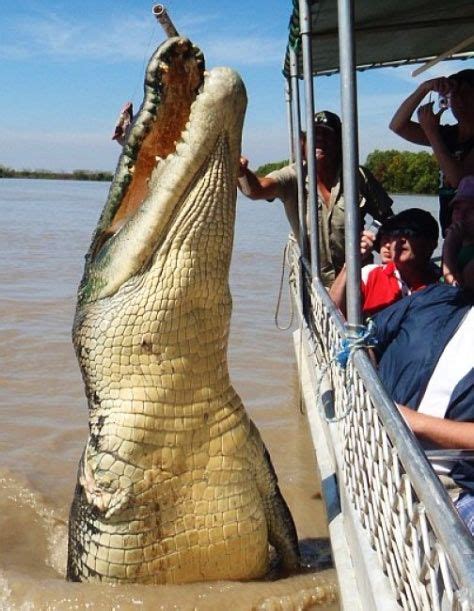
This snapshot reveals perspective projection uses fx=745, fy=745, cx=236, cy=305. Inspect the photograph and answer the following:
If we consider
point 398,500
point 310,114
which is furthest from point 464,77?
point 398,500

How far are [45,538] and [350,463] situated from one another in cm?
184

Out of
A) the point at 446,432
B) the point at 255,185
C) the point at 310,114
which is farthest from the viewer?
the point at 255,185

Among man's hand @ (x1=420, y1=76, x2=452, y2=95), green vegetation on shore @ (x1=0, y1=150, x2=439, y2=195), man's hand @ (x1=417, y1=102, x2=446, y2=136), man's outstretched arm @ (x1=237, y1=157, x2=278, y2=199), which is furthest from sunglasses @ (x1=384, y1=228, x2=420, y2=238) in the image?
green vegetation on shore @ (x1=0, y1=150, x2=439, y2=195)

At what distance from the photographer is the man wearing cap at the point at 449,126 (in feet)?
11.9

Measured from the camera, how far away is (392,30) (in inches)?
190

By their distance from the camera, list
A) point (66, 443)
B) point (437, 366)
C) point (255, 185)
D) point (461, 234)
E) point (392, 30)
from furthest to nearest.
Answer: point (66, 443)
point (392, 30)
point (255, 185)
point (461, 234)
point (437, 366)

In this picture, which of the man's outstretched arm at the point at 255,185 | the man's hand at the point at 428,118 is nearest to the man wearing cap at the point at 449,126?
the man's hand at the point at 428,118

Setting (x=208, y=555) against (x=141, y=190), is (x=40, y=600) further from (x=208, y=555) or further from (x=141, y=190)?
(x=141, y=190)

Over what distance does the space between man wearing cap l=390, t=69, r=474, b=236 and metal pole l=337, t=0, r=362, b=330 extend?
159 centimetres

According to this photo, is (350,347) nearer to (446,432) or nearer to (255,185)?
(446,432)

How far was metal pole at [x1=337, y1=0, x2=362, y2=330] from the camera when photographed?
2.12 metres

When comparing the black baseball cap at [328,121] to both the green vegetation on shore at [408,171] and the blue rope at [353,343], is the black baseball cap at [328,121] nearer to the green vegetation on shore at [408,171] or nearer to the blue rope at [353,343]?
the blue rope at [353,343]

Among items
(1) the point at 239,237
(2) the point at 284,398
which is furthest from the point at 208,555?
(1) the point at 239,237

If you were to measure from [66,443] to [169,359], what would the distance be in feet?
10.1
